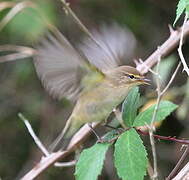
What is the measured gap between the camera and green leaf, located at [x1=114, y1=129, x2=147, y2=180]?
171cm

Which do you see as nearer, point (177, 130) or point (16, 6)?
point (16, 6)

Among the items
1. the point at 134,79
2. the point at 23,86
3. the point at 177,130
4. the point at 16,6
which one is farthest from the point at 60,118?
the point at 134,79

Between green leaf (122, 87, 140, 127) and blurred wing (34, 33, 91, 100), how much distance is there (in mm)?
271

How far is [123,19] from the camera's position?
4.49 metres

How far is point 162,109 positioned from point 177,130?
2358mm

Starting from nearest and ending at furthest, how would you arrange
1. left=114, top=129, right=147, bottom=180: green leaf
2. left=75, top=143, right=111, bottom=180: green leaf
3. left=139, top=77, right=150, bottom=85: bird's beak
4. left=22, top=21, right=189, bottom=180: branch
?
left=114, top=129, right=147, bottom=180: green leaf
left=75, top=143, right=111, bottom=180: green leaf
left=139, top=77, right=150, bottom=85: bird's beak
left=22, top=21, right=189, bottom=180: branch

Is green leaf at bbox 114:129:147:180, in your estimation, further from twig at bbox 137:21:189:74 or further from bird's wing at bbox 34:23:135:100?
twig at bbox 137:21:189:74

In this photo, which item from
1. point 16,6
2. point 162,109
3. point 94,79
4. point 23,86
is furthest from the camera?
point 23,86

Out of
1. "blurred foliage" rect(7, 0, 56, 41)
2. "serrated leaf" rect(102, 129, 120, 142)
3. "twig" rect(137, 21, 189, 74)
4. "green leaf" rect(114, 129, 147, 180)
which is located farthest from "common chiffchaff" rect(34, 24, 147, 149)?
"blurred foliage" rect(7, 0, 56, 41)

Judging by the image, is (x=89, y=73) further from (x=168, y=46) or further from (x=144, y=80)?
(x=168, y=46)

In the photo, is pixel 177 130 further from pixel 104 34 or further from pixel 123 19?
pixel 104 34

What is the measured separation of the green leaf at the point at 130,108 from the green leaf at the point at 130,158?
0.10 meters

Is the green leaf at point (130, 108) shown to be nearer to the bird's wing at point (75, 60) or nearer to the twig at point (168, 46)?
the bird's wing at point (75, 60)

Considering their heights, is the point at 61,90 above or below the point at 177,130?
above
